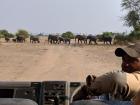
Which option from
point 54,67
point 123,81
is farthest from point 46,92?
point 54,67

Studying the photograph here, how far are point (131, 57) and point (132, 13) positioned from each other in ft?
182

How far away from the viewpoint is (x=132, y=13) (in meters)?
58.0

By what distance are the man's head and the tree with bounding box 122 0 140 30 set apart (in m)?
54.5

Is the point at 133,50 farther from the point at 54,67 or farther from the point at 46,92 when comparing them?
the point at 54,67

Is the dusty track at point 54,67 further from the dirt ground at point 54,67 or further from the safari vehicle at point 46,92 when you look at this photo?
the safari vehicle at point 46,92

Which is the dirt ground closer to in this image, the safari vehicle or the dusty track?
the dusty track

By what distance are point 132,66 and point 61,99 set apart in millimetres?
922

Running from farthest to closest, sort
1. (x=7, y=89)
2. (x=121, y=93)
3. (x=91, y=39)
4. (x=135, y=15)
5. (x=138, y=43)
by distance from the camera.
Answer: (x=91, y=39) < (x=135, y=15) < (x=7, y=89) < (x=138, y=43) < (x=121, y=93)

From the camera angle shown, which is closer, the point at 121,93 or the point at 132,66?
the point at 121,93

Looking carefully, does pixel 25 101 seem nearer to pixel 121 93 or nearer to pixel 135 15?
pixel 121 93

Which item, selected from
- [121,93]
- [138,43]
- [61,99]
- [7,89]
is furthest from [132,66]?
[7,89]

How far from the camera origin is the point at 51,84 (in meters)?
3.84

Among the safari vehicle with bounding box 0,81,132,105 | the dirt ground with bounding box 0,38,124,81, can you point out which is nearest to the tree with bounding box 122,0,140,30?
the dirt ground with bounding box 0,38,124,81

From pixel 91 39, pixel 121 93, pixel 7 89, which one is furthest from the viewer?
pixel 91 39
